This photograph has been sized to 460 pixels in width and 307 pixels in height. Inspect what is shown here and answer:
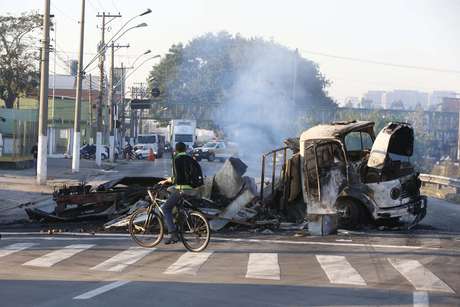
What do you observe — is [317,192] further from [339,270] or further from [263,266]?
[339,270]

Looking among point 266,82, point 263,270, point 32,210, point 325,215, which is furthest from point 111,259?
point 266,82

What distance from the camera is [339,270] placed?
11.0 meters

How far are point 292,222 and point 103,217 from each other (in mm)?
4230

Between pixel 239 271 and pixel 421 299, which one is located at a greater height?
pixel 421 299

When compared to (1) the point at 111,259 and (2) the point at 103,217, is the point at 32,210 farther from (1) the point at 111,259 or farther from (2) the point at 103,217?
(1) the point at 111,259

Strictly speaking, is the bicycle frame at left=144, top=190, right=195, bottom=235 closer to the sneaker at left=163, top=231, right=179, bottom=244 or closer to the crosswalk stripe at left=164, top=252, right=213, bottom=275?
the sneaker at left=163, top=231, right=179, bottom=244

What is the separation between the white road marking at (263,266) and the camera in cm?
1046

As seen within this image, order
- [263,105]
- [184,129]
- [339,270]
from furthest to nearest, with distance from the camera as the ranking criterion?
[184,129]
[263,105]
[339,270]

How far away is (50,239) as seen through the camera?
1459 cm

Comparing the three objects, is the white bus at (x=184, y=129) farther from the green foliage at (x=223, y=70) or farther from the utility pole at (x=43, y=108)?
the utility pole at (x=43, y=108)

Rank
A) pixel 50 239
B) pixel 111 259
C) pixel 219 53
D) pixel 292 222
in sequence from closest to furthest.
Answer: pixel 111 259 < pixel 50 239 < pixel 292 222 < pixel 219 53

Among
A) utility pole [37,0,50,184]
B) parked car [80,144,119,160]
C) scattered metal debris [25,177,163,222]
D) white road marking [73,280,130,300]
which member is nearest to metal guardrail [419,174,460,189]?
scattered metal debris [25,177,163,222]

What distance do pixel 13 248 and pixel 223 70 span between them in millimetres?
41656

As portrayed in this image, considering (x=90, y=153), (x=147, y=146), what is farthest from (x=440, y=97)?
(x=90, y=153)
